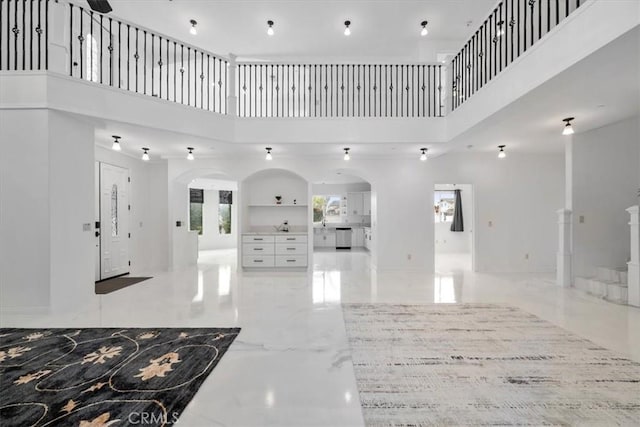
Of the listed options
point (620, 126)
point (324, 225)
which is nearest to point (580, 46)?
point (620, 126)

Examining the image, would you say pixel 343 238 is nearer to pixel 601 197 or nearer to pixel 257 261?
pixel 257 261

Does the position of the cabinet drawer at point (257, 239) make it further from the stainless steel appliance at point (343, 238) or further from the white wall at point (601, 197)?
the white wall at point (601, 197)

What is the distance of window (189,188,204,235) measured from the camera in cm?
1107

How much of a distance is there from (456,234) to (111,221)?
33.3ft

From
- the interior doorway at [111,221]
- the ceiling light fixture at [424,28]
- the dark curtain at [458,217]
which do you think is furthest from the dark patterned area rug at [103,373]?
the dark curtain at [458,217]

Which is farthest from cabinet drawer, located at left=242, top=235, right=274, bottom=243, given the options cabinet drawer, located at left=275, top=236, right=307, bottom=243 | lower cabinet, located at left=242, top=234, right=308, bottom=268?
cabinet drawer, located at left=275, top=236, right=307, bottom=243

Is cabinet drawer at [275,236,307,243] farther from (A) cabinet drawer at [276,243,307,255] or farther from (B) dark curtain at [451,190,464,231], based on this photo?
(B) dark curtain at [451,190,464,231]

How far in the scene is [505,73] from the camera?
144 inches

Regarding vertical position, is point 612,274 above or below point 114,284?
above

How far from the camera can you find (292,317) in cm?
372

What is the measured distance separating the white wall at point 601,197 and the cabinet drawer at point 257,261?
19.6 feet

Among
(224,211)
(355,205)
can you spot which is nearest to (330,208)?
(355,205)

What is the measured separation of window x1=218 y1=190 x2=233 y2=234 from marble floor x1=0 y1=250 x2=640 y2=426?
494cm

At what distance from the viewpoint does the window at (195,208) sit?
11.1m
